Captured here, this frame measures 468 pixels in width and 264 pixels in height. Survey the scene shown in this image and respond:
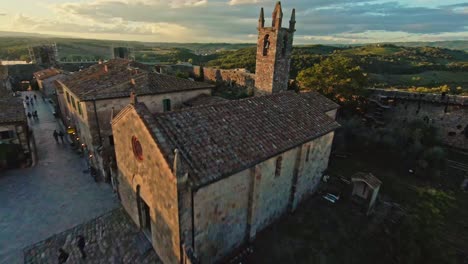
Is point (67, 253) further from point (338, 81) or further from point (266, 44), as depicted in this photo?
point (338, 81)

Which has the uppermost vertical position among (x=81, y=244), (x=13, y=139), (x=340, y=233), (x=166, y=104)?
(x=166, y=104)

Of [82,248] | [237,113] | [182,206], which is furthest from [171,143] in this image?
[82,248]

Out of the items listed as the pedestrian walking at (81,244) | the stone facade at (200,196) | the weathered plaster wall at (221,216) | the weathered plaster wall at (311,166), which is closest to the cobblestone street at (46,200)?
the pedestrian walking at (81,244)

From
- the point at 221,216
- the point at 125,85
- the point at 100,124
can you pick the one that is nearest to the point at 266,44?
the point at 125,85

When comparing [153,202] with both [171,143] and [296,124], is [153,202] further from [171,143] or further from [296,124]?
[296,124]

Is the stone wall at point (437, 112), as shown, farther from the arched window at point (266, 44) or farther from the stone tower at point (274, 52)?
the arched window at point (266, 44)

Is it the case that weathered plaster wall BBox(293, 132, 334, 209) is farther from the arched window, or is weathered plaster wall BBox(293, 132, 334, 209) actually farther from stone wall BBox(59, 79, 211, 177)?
stone wall BBox(59, 79, 211, 177)

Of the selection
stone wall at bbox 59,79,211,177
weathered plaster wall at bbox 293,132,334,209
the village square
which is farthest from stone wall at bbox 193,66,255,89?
weathered plaster wall at bbox 293,132,334,209
